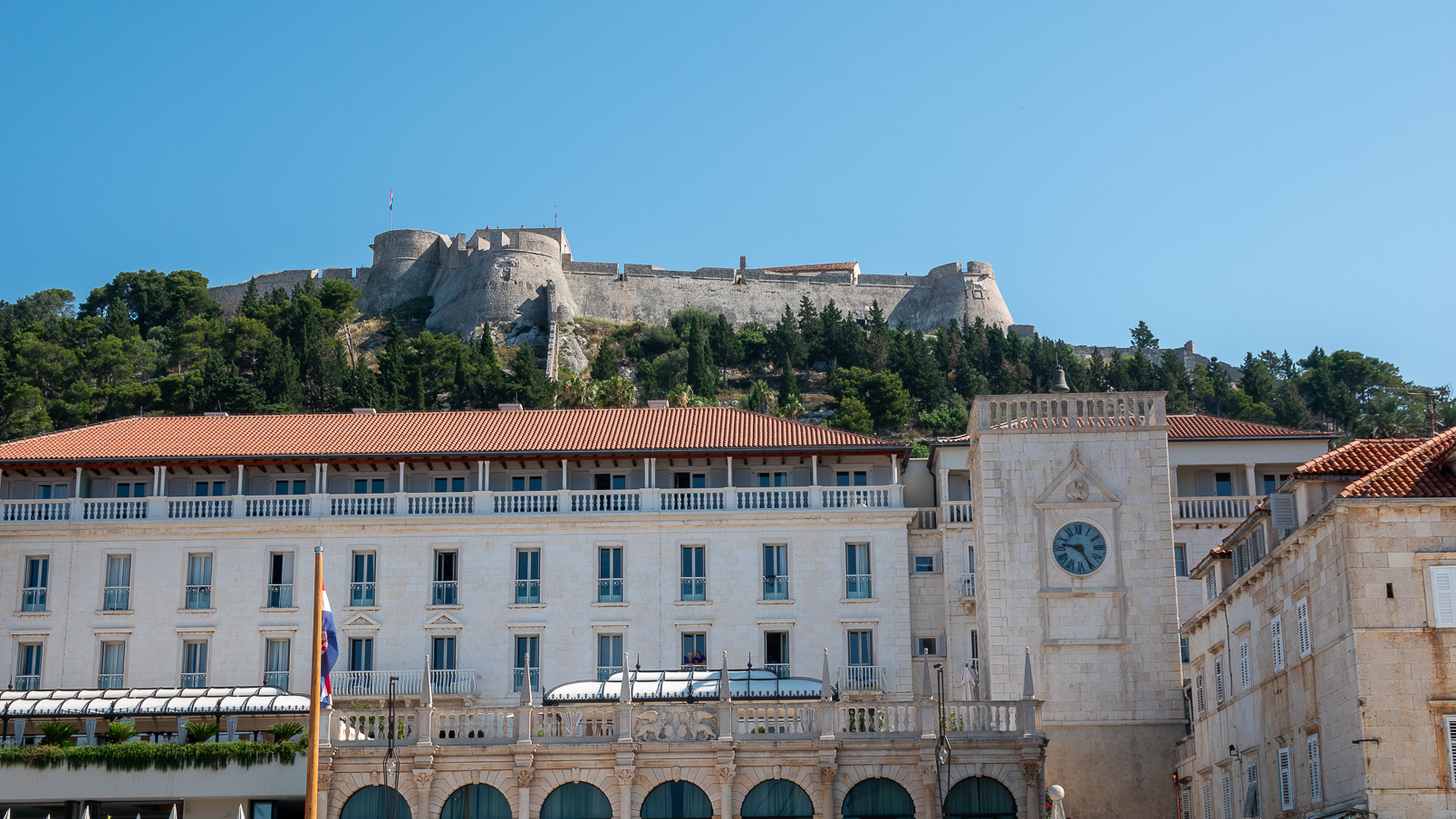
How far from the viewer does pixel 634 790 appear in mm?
35125

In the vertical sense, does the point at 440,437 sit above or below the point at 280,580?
above

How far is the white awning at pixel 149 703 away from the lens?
4616 cm

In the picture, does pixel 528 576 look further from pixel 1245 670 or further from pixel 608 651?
pixel 1245 670

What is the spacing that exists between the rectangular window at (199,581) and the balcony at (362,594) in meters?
4.74

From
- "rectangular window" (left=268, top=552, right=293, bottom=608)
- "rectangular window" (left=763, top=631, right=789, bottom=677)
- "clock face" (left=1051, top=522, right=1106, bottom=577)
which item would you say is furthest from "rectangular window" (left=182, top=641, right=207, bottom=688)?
"clock face" (left=1051, top=522, right=1106, bottom=577)

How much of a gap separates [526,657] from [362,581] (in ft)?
20.2

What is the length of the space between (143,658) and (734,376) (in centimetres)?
7303

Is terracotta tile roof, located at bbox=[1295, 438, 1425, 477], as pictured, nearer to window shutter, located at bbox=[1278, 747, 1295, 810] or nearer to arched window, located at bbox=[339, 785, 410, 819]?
window shutter, located at bbox=[1278, 747, 1295, 810]

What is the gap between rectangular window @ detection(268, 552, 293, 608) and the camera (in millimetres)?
54750

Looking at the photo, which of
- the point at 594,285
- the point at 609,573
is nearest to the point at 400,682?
the point at 609,573

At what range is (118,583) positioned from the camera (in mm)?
55250

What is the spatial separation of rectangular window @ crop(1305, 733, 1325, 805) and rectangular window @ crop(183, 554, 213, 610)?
36167 mm

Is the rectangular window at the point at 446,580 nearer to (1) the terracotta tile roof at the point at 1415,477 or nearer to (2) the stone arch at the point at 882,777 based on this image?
(2) the stone arch at the point at 882,777

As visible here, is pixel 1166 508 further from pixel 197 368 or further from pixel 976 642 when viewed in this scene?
pixel 197 368
